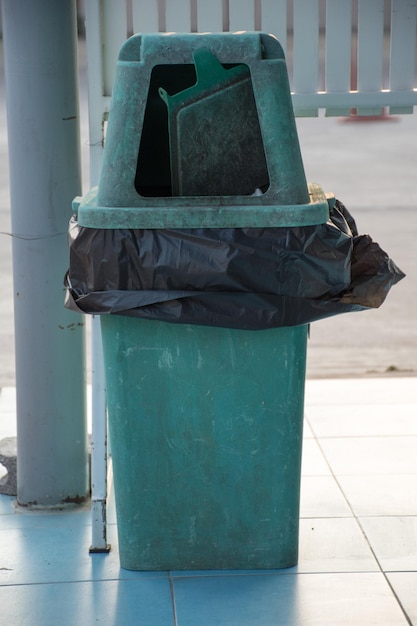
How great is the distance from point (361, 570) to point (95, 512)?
82cm

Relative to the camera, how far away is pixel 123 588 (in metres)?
2.72

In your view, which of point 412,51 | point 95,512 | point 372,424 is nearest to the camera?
point 95,512

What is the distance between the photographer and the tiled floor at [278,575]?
2.58 meters

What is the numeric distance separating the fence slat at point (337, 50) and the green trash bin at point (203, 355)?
0.51 m

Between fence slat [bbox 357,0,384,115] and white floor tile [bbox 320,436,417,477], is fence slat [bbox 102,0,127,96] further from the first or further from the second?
white floor tile [bbox 320,436,417,477]

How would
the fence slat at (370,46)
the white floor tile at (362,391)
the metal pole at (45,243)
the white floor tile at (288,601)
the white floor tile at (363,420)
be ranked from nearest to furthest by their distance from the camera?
the white floor tile at (288,601)
the metal pole at (45,243)
the fence slat at (370,46)
the white floor tile at (363,420)
the white floor tile at (362,391)

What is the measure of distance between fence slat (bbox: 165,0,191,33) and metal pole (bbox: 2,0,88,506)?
30 cm

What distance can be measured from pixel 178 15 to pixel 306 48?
0.43 metres

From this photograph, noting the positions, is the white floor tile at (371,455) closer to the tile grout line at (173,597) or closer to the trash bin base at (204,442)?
the trash bin base at (204,442)

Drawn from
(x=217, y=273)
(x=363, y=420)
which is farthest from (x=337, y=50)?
(x=363, y=420)

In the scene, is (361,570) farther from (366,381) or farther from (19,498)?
(366,381)

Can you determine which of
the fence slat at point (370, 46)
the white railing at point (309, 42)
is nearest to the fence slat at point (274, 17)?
the white railing at point (309, 42)

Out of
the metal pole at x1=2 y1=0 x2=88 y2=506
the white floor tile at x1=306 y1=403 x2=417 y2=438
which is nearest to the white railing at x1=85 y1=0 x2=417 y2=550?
the metal pole at x1=2 y1=0 x2=88 y2=506

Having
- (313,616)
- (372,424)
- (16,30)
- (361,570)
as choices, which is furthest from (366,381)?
(16,30)
